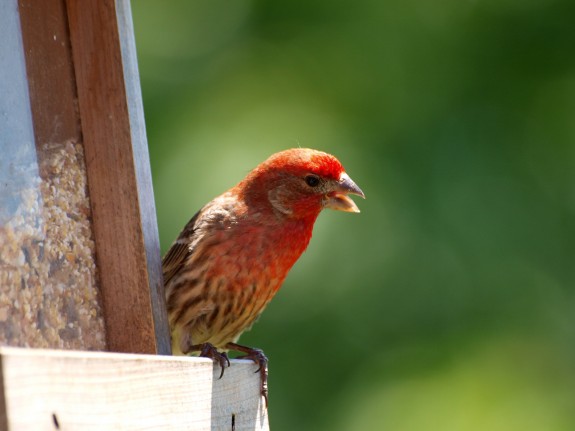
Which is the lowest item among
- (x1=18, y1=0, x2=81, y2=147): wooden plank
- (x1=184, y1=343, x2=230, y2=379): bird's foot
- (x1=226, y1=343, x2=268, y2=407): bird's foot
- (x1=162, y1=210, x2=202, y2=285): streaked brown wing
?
(x1=226, y1=343, x2=268, y2=407): bird's foot

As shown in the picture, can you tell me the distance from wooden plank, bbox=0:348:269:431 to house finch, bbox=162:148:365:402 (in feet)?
1.76

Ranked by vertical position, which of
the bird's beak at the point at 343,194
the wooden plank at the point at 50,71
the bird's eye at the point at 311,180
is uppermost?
the wooden plank at the point at 50,71

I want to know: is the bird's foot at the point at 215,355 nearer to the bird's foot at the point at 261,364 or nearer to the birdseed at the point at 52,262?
the bird's foot at the point at 261,364

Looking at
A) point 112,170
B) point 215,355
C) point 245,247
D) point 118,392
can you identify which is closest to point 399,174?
point 245,247

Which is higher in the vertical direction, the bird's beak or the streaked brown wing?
the bird's beak

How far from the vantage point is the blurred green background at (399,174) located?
7.04m

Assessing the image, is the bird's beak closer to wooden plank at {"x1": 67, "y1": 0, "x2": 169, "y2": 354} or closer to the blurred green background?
wooden plank at {"x1": 67, "y1": 0, "x2": 169, "y2": 354}

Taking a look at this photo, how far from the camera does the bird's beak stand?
4953mm

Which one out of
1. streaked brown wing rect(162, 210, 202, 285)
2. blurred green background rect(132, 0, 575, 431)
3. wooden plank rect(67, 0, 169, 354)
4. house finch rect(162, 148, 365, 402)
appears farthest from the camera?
blurred green background rect(132, 0, 575, 431)

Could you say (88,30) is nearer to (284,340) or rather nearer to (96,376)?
(96,376)

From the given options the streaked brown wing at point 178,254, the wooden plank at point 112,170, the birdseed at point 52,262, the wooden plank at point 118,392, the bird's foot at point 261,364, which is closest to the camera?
the wooden plank at point 118,392

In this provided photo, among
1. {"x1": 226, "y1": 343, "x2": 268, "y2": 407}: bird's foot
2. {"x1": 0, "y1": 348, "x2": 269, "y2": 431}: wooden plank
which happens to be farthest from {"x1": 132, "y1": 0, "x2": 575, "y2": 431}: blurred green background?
{"x1": 0, "y1": 348, "x2": 269, "y2": 431}: wooden plank

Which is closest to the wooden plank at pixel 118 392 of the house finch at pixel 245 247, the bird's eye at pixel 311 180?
the house finch at pixel 245 247

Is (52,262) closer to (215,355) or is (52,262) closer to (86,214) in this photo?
(86,214)
